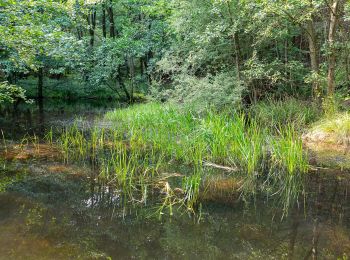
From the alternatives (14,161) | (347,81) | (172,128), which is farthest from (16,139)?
(347,81)

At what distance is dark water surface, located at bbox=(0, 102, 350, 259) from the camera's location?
3.31 m

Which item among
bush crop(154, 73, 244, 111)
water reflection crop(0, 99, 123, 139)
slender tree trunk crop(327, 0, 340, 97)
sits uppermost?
slender tree trunk crop(327, 0, 340, 97)

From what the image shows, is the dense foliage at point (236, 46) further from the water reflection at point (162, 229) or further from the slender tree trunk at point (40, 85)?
the water reflection at point (162, 229)

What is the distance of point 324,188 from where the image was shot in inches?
201

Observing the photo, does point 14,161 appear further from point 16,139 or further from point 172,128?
point 172,128

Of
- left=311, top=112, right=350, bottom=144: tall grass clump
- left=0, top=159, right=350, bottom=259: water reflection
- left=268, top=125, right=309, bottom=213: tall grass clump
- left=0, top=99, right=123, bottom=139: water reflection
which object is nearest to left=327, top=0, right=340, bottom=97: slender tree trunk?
left=311, top=112, right=350, bottom=144: tall grass clump

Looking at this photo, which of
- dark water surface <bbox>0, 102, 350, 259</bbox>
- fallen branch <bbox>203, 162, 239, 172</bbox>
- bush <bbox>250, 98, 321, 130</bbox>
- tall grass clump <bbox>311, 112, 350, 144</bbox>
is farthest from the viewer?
bush <bbox>250, 98, 321, 130</bbox>

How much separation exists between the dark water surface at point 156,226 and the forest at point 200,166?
0.06 feet

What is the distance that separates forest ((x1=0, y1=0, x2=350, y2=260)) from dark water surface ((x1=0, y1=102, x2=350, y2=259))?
0.02 m

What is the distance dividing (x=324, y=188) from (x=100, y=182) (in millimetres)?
3423

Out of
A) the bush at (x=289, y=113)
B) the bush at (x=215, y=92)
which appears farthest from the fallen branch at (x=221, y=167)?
the bush at (x=215, y=92)

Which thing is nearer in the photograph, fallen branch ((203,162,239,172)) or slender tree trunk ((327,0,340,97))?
fallen branch ((203,162,239,172))

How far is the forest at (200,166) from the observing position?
3.56 metres

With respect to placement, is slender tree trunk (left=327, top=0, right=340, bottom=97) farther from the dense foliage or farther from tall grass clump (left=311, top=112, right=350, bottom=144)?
tall grass clump (left=311, top=112, right=350, bottom=144)
